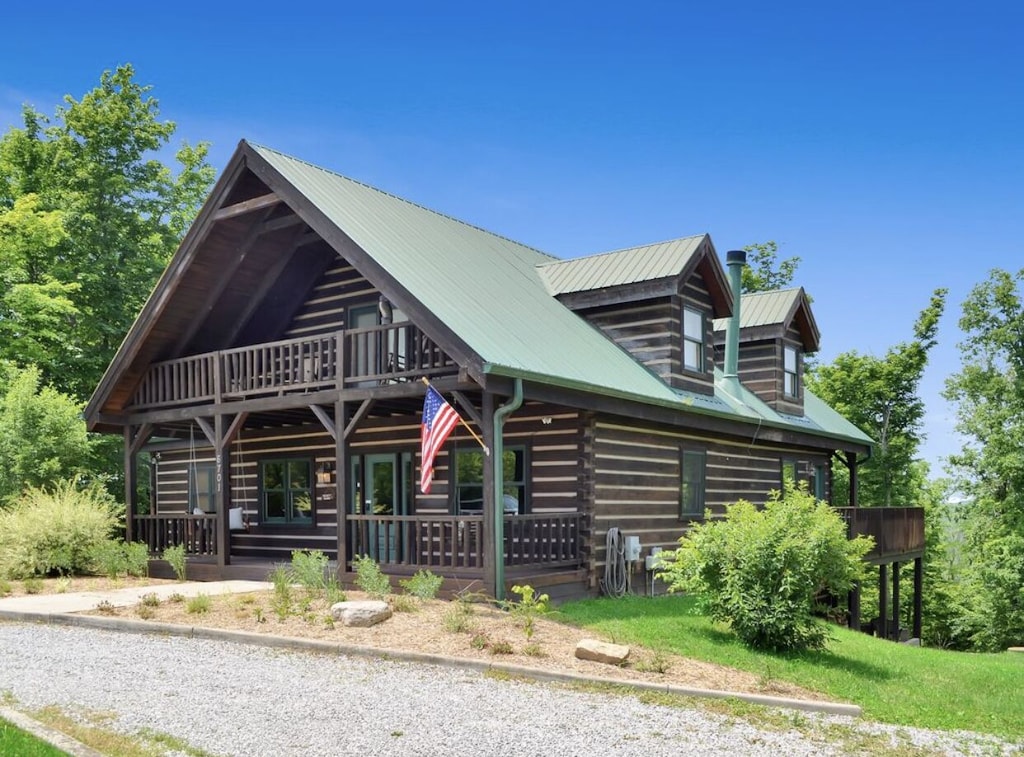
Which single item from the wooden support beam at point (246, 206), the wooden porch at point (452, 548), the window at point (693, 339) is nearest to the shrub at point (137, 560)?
the wooden porch at point (452, 548)

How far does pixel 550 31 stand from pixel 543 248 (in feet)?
17.1

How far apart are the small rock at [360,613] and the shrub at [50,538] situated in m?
8.08

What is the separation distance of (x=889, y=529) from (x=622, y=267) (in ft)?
35.0

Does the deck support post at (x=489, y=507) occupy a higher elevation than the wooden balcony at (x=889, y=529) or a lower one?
higher

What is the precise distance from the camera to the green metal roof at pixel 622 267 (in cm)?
1859

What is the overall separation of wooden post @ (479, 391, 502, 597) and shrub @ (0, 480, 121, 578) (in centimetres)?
857

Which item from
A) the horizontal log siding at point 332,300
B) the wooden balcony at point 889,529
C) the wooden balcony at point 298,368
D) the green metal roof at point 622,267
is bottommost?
the wooden balcony at point 889,529

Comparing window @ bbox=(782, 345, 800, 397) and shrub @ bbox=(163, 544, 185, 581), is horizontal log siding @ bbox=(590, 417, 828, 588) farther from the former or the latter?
shrub @ bbox=(163, 544, 185, 581)

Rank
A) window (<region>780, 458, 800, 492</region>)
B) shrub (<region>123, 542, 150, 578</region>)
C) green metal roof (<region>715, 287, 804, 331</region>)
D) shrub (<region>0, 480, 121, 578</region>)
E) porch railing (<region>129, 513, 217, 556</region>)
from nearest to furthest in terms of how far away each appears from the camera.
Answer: shrub (<region>0, 480, 121, 578</region>), shrub (<region>123, 542, 150, 578</region>), porch railing (<region>129, 513, 217, 556</region>), window (<region>780, 458, 800, 492</region>), green metal roof (<region>715, 287, 804, 331</region>)

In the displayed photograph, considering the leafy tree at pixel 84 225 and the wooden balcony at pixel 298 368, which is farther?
the leafy tree at pixel 84 225

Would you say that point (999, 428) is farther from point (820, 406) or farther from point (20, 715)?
point (20, 715)

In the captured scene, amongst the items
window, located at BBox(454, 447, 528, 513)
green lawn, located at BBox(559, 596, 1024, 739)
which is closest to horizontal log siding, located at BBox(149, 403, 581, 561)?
window, located at BBox(454, 447, 528, 513)

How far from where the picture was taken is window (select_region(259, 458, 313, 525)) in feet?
66.1

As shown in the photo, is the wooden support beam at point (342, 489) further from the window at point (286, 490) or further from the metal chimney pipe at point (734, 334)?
the metal chimney pipe at point (734, 334)
